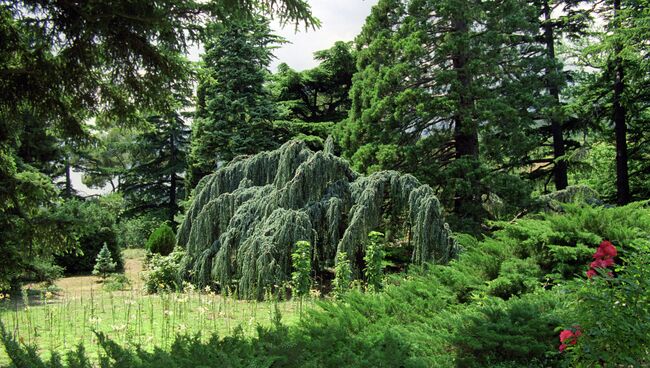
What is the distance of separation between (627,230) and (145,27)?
5.72 meters

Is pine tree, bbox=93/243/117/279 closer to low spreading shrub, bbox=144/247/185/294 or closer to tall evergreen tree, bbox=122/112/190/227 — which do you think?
low spreading shrub, bbox=144/247/185/294

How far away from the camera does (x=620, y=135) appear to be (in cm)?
1195

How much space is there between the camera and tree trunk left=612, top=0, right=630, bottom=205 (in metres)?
11.6

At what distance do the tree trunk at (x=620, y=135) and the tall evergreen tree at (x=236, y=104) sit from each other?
11.0 meters

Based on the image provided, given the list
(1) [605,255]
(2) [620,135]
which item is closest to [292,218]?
(1) [605,255]

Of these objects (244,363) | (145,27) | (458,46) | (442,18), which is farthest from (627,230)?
(442,18)

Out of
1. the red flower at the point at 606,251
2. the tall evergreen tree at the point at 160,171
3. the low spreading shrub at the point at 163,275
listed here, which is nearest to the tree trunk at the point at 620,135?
the red flower at the point at 606,251

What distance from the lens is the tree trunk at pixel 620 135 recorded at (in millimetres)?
11641

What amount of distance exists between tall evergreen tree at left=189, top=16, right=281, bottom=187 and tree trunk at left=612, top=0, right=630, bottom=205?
11.0 metres

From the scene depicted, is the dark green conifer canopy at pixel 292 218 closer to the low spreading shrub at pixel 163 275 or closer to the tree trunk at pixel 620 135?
the low spreading shrub at pixel 163 275

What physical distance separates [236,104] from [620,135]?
41.9 ft

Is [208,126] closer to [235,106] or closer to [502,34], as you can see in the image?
[235,106]

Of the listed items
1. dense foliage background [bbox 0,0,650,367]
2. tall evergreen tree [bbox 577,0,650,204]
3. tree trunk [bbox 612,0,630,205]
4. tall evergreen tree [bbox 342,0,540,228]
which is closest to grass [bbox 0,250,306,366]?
dense foliage background [bbox 0,0,650,367]

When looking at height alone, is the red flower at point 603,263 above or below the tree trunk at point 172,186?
below
